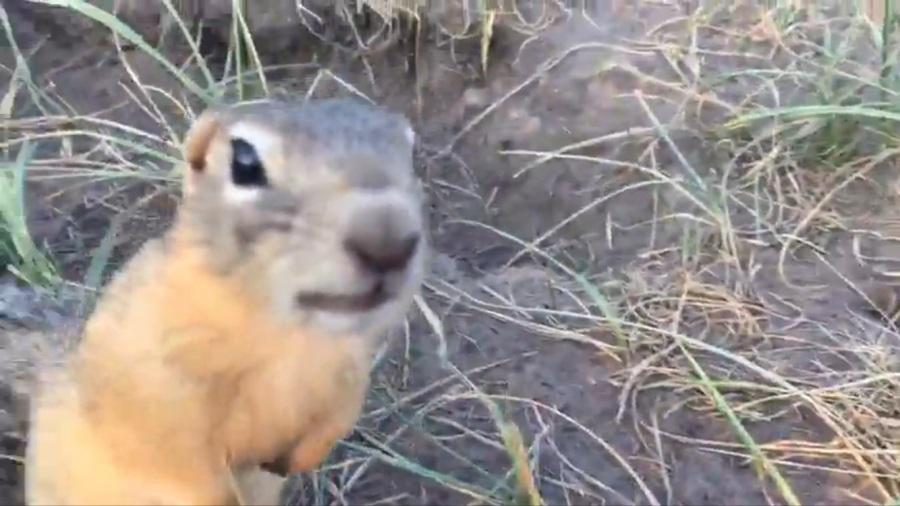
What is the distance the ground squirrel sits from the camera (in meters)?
1.12

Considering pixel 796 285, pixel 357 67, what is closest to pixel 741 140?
pixel 796 285

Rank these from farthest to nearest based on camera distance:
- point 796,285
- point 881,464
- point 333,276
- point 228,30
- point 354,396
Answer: point 228,30
point 796,285
point 881,464
point 354,396
point 333,276

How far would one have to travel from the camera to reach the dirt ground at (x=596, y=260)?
6.27 ft

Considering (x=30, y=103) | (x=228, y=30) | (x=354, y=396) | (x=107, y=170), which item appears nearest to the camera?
(x=354, y=396)

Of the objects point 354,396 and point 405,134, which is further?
point 354,396

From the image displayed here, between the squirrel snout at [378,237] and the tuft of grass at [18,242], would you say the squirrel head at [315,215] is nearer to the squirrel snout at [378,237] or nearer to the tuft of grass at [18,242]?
the squirrel snout at [378,237]

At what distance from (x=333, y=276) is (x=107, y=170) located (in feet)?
4.98

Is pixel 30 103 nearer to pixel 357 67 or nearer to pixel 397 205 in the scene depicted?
pixel 357 67

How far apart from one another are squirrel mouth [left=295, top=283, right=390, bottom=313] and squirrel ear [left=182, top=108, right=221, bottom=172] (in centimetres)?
21

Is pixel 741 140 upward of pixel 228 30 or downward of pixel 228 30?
downward

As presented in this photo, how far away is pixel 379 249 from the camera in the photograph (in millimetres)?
1086

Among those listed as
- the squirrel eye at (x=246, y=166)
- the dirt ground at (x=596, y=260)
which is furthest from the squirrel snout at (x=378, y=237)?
the dirt ground at (x=596, y=260)

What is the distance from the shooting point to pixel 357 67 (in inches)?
116

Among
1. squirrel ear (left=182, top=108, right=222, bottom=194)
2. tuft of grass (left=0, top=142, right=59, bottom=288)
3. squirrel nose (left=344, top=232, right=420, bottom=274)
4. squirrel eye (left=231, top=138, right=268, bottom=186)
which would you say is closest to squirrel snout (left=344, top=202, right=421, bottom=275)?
squirrel nose (left=344, top=232, right=420, bottom=274)
